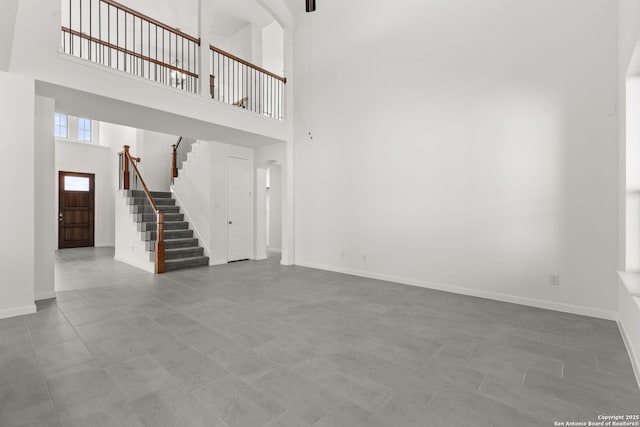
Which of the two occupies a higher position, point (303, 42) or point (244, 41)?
point (244, 41)

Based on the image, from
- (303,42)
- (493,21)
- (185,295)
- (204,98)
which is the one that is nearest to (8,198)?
(185,295)

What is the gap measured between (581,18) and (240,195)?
676cm

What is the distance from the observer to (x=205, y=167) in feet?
23.4

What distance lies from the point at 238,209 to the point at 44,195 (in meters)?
3.85

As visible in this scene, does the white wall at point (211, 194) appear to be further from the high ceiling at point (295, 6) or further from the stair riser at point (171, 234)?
the high ceiling at point (295, 6)

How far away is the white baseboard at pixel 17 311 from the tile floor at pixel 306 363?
0.59 feet

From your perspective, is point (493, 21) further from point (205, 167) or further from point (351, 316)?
point (205, 167)

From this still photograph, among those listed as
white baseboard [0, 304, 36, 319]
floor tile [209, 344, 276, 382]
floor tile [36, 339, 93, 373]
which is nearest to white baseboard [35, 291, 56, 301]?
white baseboard [0, 304, 36, 319]

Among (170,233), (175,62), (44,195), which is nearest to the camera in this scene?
(44,195)

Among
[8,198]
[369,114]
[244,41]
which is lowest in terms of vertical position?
[8,198]

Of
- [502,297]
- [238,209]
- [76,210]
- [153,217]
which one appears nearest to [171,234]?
[153,217]

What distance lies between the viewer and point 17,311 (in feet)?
11.6

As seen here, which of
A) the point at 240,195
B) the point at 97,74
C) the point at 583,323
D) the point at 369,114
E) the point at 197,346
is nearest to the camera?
the point at 197,346

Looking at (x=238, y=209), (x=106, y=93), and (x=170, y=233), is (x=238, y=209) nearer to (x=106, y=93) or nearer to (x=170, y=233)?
(x=170, y=233)
